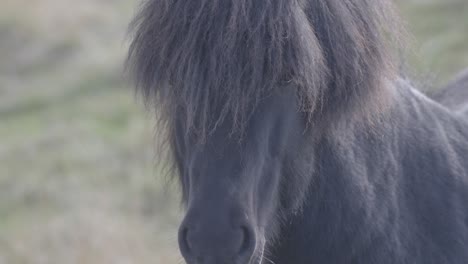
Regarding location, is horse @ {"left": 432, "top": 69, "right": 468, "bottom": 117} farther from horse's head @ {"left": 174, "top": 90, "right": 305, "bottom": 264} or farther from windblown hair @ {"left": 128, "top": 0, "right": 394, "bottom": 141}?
horse's head @ {"left": 174, "top": 90, "right": 305, "bottom": 264}

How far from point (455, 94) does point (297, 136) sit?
1749 mm

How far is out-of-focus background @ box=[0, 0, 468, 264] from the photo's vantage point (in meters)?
8.62

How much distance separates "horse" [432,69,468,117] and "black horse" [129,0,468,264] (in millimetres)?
893

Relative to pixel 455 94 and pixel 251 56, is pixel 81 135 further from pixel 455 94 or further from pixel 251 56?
pixel 251 56

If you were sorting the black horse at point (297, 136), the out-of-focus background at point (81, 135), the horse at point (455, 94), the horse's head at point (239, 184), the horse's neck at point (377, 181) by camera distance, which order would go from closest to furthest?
1. the horse's head at point (239, 184)
2. the black horse at point (297, 136)
3. the horse's neck at point (377, 181)
4. the horse at point (455, 94)
5. the out-of-focus background at point (81, 135)

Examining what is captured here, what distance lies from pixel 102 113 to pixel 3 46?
436 cm

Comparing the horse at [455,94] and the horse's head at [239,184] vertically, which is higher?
the horse's head at [239,184]

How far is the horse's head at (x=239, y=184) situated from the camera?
271 cm

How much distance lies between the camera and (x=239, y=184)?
282 cm

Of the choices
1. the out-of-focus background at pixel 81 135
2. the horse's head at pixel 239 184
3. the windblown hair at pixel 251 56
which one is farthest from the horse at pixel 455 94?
the horse's head at pixel 239 184

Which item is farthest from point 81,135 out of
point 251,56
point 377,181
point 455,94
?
point 251,56

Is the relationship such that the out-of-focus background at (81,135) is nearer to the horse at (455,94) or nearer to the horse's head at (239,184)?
the horse at (455,94)

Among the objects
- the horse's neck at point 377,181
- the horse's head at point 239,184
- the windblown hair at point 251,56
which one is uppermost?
the windblown hair at point 251,56

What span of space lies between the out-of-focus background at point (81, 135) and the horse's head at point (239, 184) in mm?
805
